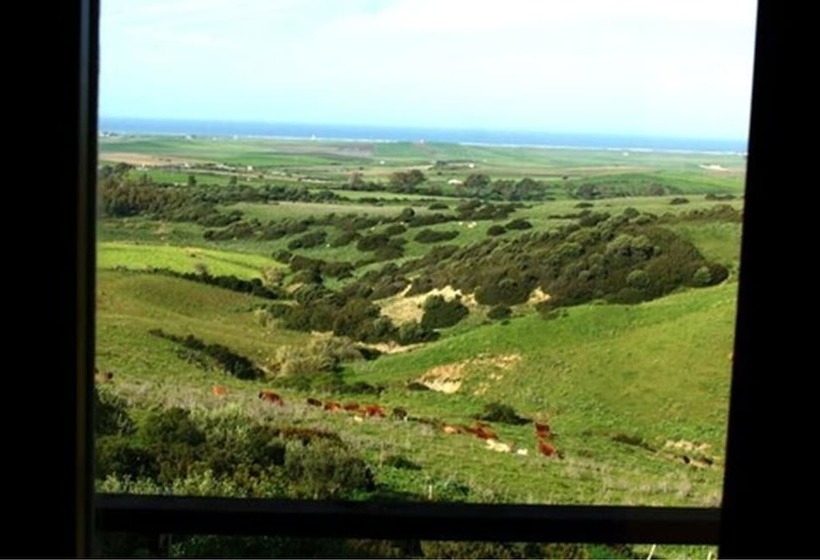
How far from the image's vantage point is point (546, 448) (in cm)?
145

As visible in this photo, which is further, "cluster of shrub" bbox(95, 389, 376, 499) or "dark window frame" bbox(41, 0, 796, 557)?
"cluster of shrub" bbox(95, 389, 376, 499)

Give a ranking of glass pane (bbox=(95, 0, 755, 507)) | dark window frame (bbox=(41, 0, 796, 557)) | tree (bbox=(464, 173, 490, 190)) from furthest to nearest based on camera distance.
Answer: tree (bbox=(464, 173, 490, 190)) → glass pane (bbox=(95, 0, 755, 507)) → dark window frame (bbox=(41, 0, 796, 557))

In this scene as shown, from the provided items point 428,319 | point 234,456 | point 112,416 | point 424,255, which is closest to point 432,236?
point 424,255

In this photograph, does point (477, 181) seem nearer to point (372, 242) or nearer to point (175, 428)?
point (372, 242)

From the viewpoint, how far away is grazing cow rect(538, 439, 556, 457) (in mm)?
1446

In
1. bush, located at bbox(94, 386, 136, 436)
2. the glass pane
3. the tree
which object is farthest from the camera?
the tree

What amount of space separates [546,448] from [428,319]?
30 centimetres

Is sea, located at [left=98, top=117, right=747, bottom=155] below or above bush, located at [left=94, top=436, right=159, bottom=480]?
above

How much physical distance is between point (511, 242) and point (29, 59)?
0.82m

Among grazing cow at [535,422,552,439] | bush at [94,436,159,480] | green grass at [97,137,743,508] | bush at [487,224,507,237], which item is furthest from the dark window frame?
bush at [487,224,507,237]

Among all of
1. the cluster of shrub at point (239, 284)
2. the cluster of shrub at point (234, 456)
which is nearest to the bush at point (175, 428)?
the cluster of shrub at point (234, 456)

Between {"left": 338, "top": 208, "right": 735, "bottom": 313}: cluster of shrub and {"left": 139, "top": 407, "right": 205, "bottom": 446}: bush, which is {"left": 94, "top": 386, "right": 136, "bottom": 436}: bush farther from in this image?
{"left": 338, "top": 208, "right": 735, "bottom": 313}: cluster of shrub

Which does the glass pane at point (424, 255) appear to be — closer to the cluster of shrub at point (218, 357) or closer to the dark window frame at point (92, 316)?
the cluster of shrub at point (218, 357)

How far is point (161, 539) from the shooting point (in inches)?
49.6
